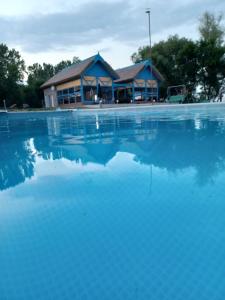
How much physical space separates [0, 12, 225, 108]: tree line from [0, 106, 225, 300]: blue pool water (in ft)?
Answer: 79.3

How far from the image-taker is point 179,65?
1043 inches

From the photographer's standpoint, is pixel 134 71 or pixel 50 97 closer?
pixel 134 71

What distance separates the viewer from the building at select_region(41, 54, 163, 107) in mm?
20422

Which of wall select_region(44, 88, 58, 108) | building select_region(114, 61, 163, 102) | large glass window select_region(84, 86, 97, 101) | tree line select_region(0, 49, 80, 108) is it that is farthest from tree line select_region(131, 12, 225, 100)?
tree line select_region(0, 49, 80, 108)

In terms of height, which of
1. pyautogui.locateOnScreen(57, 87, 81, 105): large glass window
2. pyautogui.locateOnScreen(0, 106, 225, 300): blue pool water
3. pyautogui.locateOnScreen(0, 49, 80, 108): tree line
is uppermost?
pyautogui.locateOnScreen(0, 49, 80, 108): tree line

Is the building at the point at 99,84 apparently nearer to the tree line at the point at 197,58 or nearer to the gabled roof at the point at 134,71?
the gabled roof at the point at 134,71

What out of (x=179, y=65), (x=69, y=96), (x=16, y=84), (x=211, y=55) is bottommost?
(x=69, y=96)

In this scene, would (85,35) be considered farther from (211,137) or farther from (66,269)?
(66,269)

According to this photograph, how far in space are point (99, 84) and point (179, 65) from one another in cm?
1082

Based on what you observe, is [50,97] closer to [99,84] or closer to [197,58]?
[99,84]

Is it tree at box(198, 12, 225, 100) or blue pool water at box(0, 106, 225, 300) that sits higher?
tree at box(198, 12, 225, 100)

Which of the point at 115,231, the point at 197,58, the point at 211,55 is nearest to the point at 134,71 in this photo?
the point at 197,58

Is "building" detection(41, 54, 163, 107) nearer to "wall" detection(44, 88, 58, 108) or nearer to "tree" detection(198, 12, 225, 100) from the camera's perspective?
"wall" detection(44, 88, 58, 108)

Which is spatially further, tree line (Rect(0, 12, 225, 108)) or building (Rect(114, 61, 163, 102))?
tree line (Rect(0, 12, 225, 108))
